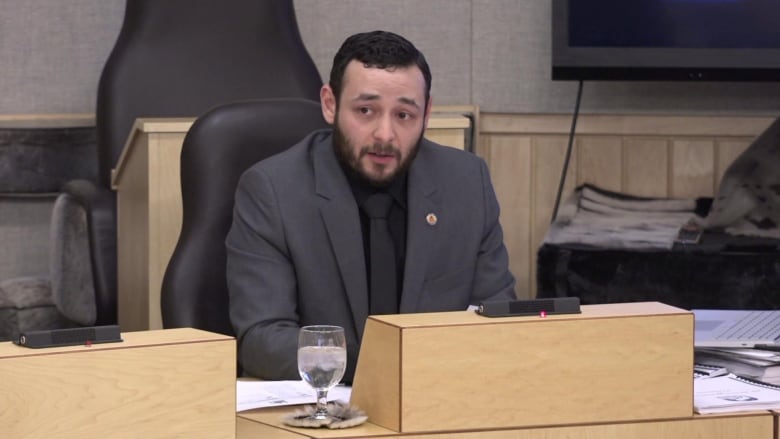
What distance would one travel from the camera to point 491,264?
7.95ft

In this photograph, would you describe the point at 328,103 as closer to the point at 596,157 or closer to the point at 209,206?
the point at 209,206

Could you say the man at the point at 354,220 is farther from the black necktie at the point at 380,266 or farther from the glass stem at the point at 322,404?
the glass stem at the point at 322,404

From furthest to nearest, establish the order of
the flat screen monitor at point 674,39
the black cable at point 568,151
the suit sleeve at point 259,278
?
the black cable at point 568,151 → the flat screen monitor at point 674,39 → the suit sleeve at point 259,278

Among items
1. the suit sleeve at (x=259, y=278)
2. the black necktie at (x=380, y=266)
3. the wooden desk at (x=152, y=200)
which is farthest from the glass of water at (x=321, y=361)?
the wooden desk at (x=152, y=200)

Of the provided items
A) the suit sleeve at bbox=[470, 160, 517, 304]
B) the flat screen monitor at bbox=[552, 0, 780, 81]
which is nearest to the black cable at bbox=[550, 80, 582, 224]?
the flat screen monitor at bbox=[552, 0, 780, 81]

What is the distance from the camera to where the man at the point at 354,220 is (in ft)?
7.38

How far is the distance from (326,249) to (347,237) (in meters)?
0.04

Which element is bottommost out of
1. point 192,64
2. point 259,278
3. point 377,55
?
point 259,278

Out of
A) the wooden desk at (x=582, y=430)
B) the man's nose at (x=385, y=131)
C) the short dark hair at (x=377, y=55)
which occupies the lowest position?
the wooden desk at (x=582, y=430)

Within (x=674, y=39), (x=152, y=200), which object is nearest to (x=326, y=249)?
(x=152, y=200)

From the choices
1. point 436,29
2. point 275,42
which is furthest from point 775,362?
point 436,29

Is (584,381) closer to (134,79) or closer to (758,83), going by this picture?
(134,79)

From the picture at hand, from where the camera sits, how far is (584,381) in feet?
5.25

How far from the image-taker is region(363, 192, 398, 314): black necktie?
2303mm
